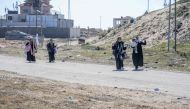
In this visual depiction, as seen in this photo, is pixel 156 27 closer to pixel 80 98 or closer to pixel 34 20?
pixel 80 98

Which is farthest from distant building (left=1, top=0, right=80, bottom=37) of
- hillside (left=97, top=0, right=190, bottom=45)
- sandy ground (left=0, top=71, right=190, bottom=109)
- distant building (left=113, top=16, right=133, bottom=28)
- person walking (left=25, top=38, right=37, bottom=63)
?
sandy ground (left=0, top=71, right=190, bottom=109)

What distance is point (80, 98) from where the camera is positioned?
13.7m

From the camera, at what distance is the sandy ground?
12.5 meters

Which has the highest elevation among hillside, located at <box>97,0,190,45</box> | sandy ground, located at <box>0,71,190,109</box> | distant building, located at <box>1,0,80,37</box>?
distant building, located at <box>1,0,80,37</box>

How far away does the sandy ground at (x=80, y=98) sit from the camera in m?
12.5

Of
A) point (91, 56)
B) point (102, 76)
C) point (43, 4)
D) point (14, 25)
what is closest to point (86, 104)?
point (102, 76)

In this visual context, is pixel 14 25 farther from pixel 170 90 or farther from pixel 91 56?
pixel 170 90

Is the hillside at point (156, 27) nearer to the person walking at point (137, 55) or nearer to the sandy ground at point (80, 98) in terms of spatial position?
the person walking at point (137, 55)

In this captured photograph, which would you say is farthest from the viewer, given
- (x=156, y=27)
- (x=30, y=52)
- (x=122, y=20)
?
(x=122, y=20)

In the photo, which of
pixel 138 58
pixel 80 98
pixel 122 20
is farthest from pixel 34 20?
pixel 80 98

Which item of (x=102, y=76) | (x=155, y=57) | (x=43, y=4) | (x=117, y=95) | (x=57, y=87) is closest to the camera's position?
(x=117, y=95)

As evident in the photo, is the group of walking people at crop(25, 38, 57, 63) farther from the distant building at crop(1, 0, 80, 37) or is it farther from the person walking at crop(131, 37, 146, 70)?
the distant building at crop(1, 0, 80, 37)

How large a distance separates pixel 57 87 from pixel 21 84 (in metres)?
1.29

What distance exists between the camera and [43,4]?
11588 cm
